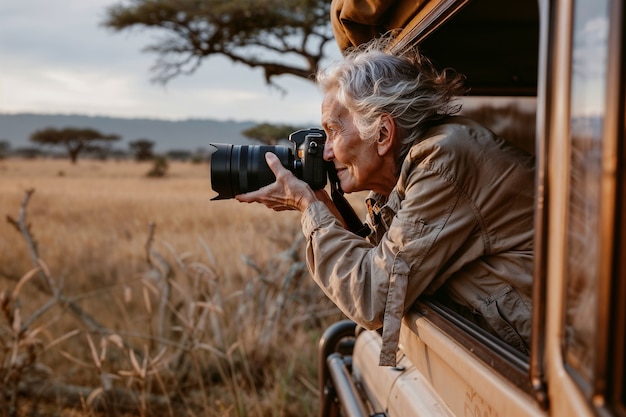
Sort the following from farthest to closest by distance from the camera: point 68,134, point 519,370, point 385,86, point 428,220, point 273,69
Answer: point 68,134, point 273,69, point 385,86, point 428,220, point 519,370

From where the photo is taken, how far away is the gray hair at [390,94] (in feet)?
5.63

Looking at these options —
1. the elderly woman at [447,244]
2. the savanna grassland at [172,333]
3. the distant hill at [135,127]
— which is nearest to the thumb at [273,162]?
the elderly woman at [447,244]

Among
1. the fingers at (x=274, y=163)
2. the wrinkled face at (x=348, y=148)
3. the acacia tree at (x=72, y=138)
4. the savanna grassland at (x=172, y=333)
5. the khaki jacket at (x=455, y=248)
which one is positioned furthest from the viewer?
the acacia tree at (x=72, y=138)

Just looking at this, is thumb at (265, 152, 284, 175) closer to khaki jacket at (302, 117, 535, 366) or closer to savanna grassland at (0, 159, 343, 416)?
khaki jacket at (302, 117, 535, 366)

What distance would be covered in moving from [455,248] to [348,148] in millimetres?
430

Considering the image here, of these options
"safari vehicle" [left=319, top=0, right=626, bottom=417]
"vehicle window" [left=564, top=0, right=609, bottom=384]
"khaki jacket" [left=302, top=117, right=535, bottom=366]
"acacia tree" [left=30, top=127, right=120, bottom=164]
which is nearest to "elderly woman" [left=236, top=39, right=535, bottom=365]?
"khaki jacket" [left=302, top=117, right=535, bottom=366]

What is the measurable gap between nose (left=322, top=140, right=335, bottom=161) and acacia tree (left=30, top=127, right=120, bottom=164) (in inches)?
1133

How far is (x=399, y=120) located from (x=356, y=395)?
78cm

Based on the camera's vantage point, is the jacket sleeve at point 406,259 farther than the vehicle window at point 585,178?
Yes

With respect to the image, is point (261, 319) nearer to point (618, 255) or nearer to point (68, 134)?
point (618, 255)

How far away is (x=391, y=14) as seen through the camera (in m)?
1.88

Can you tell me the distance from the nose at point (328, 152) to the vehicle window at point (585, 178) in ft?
3.46

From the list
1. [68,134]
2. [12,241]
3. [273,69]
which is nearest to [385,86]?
[12,241]

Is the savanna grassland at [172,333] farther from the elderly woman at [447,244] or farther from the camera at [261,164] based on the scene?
the elderly woman at [447,244]
